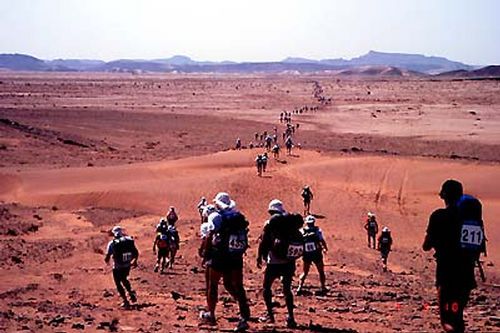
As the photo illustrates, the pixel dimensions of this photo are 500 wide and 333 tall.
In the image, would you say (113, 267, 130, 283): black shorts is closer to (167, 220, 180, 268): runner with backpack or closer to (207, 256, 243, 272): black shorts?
(207, 256, 243, 272): black shorts

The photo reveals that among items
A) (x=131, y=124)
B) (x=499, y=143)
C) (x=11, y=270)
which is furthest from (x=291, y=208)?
(x=131, y=124)

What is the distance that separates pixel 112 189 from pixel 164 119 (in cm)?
3721

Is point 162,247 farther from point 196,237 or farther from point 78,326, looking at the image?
point 78,326

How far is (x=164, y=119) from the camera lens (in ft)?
221

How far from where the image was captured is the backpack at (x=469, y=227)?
774 cm

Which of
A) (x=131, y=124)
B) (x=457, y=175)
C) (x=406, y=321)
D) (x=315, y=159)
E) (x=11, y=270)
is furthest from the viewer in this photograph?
(x=131, y=124)

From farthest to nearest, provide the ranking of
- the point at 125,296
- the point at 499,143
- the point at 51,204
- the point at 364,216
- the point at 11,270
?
1. the point at 499,143
2. the point at 51,204
3. the point at 364,216
4. the point at 11,270
5. the point at 125,296

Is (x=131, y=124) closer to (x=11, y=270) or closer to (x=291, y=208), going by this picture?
(x=291, y=208)

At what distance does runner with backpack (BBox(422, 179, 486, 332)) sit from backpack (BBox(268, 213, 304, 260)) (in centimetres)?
228

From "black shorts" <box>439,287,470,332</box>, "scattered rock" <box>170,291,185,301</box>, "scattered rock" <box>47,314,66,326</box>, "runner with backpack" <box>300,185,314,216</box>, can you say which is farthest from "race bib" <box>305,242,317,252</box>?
"runner with backpack" <box>300,185,314,216</box>

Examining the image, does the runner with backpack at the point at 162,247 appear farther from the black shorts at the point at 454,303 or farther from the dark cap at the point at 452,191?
the dark cap at the point at 452,191

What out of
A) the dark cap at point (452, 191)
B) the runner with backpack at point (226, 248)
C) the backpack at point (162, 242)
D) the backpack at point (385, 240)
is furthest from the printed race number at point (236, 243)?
the backpack at point (385, 240)

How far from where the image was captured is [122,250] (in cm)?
1292

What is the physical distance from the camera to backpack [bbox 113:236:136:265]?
12906 mm
